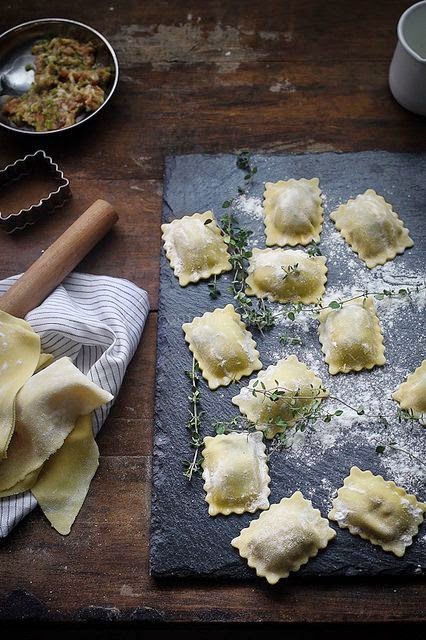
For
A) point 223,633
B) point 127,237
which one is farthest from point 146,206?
point 223,633

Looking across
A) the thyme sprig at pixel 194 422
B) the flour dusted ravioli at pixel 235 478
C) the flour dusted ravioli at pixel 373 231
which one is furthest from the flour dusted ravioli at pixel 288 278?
the flour dusted ravioli at pixel 235 478

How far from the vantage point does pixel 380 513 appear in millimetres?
1612

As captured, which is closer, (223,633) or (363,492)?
(363,492)

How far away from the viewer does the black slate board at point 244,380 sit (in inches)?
63.6

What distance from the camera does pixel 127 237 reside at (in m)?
2.01

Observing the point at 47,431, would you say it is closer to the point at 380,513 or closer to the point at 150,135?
the point at 380,513

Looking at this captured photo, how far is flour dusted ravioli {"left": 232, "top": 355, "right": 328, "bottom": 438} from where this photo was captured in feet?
5.63

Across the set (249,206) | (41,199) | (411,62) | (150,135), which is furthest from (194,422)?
(411,62)

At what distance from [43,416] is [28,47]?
1.15 m

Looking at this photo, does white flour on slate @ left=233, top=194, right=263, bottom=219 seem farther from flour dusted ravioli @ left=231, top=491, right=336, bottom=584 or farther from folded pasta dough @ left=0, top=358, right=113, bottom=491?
flour dusted ravioli @ left=231, top=491, right=336, bottom=584

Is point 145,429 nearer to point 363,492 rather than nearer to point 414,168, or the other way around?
point 363,492

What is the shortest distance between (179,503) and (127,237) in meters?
0.73

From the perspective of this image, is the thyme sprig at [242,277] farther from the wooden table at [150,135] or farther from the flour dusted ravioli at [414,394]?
the flour dusted ravioli at [414,394]

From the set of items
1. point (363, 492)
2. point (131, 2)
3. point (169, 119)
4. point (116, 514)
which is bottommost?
point (116, 514)
